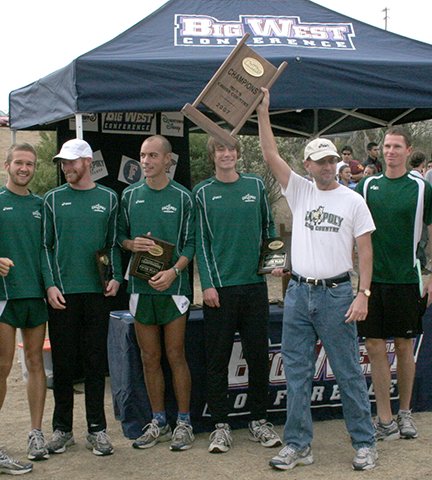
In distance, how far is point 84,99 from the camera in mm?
5410

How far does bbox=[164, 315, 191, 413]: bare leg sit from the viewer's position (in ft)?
16.7

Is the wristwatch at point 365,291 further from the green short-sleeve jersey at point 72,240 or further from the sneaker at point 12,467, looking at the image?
the sneaker at point 12,467

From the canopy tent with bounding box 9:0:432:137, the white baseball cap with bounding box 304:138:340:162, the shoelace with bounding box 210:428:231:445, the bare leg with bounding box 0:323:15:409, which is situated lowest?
the shoelace with bounding box 210:428:231:445

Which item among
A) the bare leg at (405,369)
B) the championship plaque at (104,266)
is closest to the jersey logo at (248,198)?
the championship plaque at (104,266)

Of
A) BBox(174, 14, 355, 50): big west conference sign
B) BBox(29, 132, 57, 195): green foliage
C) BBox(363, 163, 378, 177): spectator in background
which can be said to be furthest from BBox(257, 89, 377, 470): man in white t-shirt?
Answer: BBox(29, 132, 57, 195): green foliage

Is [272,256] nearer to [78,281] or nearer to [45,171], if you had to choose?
[78,281]

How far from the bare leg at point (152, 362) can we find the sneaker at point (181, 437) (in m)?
0.19

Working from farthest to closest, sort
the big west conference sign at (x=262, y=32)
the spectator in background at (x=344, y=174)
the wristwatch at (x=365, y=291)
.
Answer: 1. the spectator in background at (x=344, y=174)
2. the big west conference sign at (x=262, y=32)
3. the wristwatch at (x=365, y=291)

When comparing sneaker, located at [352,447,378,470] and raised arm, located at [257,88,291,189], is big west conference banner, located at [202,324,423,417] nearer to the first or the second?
sneaker, located at [352,447,378,470]

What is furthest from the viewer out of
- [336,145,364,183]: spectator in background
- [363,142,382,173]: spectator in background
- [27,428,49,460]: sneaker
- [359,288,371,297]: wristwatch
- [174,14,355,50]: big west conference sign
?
[336,145,364,183]: spectator in background

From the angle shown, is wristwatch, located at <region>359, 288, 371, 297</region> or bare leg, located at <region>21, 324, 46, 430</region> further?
bare leg, located at <region>21, 324, 46, 430</region>

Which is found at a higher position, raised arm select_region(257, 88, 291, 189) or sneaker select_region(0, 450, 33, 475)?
raised arm select_region(257, 88, 291, 189)

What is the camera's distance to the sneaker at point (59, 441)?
4.98m

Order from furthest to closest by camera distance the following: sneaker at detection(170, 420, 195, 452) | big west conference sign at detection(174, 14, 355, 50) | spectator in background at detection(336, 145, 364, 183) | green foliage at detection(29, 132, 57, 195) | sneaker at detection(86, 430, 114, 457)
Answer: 1. green foliage at detection(29, 132, 57, 195)
2. spectator in background at detection(336, 145, 364, 183)
3. big west conference sign at detection(174, 14, 355, 50)
4. sneaker at detection(170, 420, 195, 452)
5. sneaker at detection(86, 430, 114, 457)
